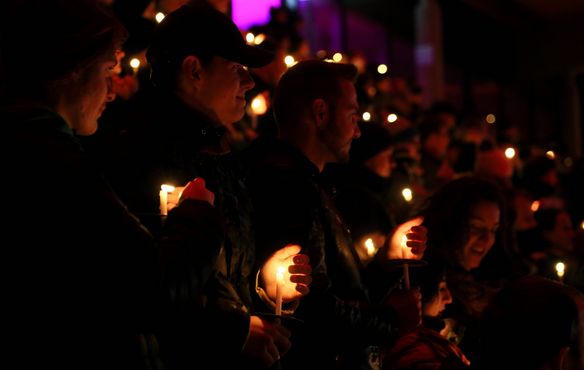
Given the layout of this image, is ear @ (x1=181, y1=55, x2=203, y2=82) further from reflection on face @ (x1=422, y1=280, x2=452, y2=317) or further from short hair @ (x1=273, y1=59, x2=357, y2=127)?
reflection on face @ (x1=422, y1=280, x2=452, y2=317)

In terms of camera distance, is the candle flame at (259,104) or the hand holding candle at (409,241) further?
the candle flame at (259,104)

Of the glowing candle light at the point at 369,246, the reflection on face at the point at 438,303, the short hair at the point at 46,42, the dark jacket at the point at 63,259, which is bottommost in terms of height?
the reflection on face at the point at 438,303

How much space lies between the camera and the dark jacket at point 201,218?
208cm

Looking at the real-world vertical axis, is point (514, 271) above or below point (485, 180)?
below

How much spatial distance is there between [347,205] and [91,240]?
2728 mm

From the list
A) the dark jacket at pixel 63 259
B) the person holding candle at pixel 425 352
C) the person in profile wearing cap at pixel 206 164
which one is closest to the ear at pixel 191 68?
the person in profile wearing cap at pixel 206 164

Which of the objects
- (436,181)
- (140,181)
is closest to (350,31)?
(436,181)

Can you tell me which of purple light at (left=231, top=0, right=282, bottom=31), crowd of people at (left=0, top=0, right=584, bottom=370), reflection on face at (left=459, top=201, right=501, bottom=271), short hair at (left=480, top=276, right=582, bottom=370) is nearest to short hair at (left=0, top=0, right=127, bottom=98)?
crowd of people at (left=0, top=0, right=584, bottom=370)

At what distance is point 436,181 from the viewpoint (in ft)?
22.0

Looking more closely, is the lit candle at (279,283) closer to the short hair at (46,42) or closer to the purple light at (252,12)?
the short hair at (46,42)

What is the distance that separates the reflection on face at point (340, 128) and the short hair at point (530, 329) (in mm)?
1012

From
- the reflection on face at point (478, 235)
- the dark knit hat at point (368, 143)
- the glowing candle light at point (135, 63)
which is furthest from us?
the dark knit hat at point (368, 143)

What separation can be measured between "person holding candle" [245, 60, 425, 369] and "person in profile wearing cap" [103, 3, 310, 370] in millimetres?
209

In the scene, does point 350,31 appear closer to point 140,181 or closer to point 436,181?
point 436,181
